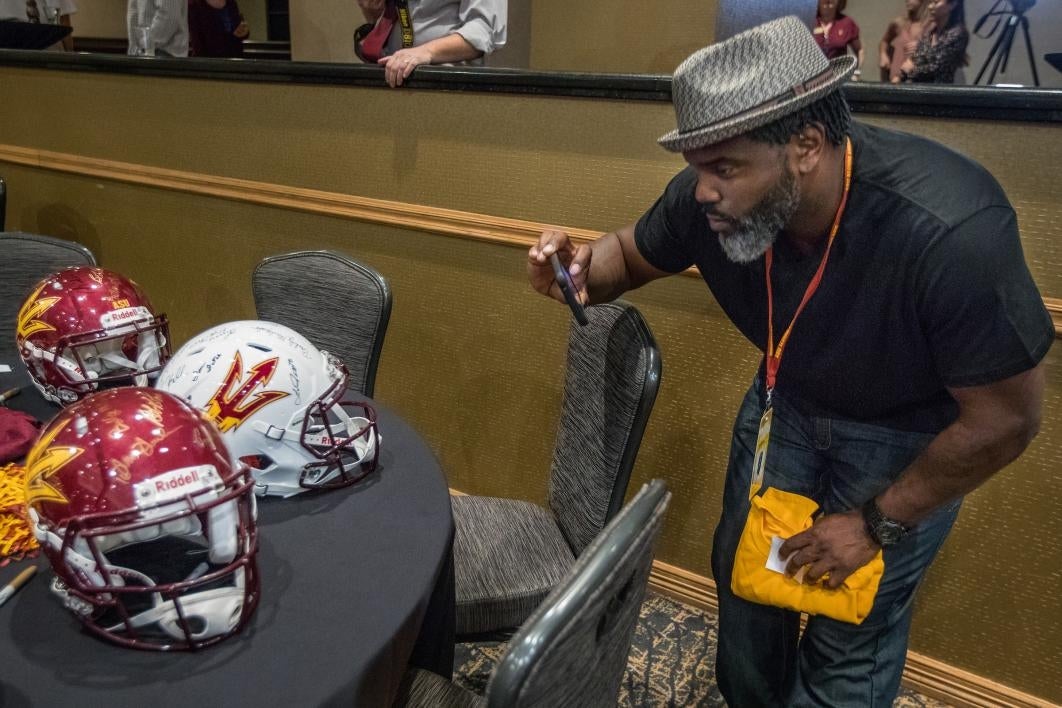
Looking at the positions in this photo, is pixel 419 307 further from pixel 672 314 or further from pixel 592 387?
pixel 592 387

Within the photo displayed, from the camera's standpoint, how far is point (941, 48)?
2.73m

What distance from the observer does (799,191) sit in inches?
39.2

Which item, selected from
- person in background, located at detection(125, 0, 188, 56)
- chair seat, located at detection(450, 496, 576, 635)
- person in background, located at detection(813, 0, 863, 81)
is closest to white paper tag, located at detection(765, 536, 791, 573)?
chair seat, located at detection(450, 496, 576, 635)

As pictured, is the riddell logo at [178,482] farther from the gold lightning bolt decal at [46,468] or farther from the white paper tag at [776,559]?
the white paper tag at [776,559]

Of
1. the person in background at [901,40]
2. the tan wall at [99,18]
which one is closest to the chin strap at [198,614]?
the person in background at [901,40]

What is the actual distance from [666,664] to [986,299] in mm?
1210

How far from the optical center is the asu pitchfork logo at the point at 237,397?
993mm

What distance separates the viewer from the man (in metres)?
0.92

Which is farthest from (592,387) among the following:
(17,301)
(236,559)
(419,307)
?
(17,301)

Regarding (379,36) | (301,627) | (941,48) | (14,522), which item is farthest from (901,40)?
(14,522)

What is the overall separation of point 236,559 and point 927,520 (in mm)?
996

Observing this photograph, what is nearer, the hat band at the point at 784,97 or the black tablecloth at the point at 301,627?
the black tablecloth at the point at 301,627

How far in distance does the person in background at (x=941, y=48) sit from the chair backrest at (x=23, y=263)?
9.41 feet

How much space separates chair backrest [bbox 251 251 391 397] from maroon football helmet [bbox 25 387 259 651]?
0.85m
